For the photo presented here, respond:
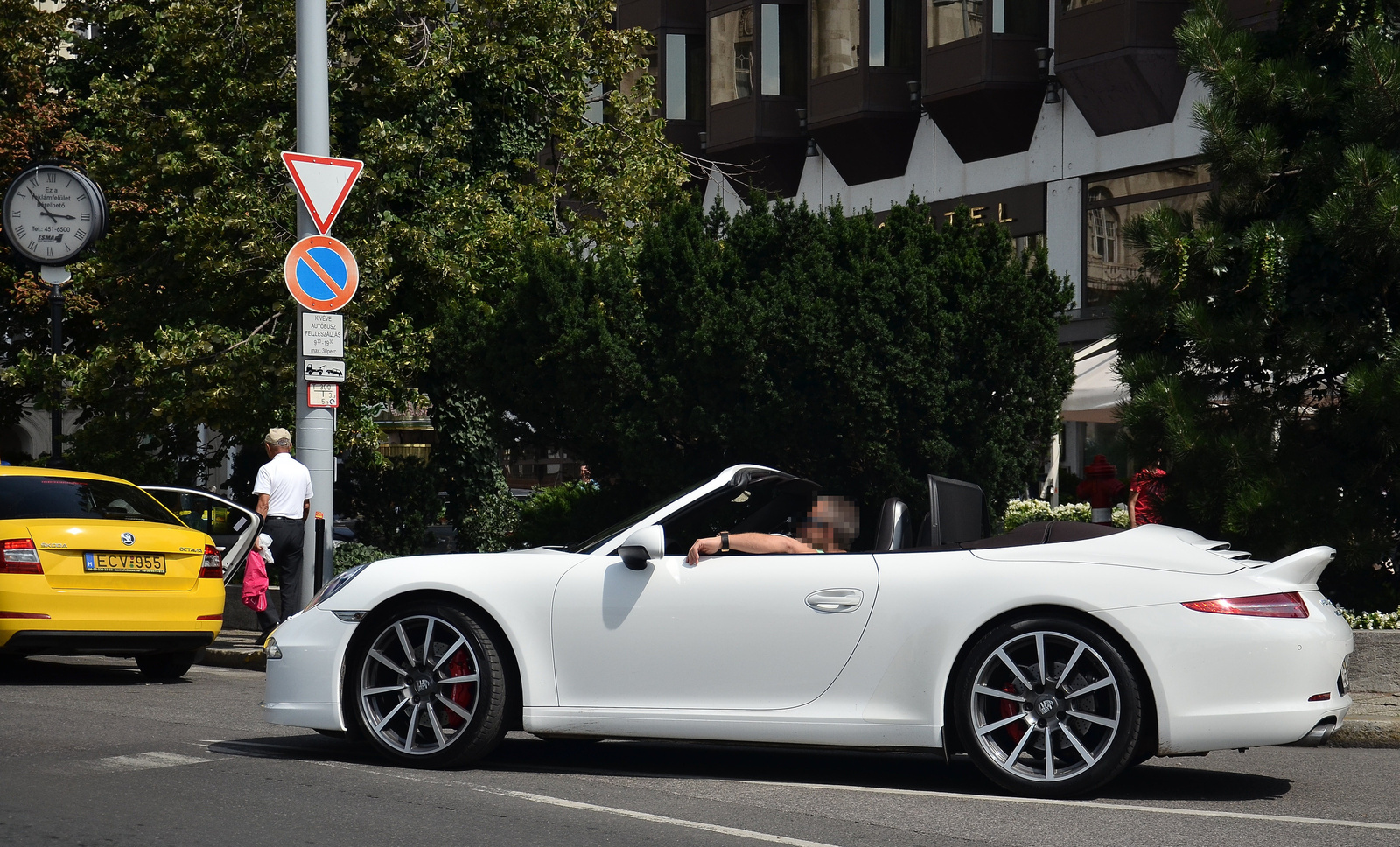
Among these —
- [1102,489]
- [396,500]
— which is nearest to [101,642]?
[1102,489]

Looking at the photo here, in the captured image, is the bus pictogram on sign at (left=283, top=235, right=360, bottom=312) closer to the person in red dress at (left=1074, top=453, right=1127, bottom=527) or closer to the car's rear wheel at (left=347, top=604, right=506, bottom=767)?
the car's rear wheel at (left=347, top=604, right=506, bottom=767)

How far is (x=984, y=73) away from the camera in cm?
2748

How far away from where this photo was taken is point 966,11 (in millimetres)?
28016

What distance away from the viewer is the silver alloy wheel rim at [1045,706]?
19.8ft

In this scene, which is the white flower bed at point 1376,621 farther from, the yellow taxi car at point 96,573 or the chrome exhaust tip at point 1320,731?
the yellow taxi car at point 96,573

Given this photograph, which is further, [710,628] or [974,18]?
[974,18]

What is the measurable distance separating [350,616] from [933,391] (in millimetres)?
7508

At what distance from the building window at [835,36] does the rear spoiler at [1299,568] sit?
24.9 m

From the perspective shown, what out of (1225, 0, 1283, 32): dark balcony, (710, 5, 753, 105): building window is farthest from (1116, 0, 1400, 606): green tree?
→ (710, 5, 753, 105): building window

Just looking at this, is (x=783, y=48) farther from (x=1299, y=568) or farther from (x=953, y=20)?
(x=1299, y=568)

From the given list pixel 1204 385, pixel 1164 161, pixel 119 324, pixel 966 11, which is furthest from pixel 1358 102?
pixel 966 11

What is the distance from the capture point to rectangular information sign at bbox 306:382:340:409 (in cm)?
1219

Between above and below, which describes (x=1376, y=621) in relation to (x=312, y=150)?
below

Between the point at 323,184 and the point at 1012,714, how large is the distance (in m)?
7.98
